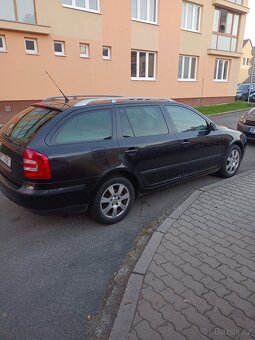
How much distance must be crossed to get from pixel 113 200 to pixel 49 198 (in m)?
0.89

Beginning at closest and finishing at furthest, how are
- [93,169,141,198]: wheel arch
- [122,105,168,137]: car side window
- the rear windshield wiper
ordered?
the rear windshield wiper, [93,169,141,198]: wheel arch, [122,105,168,137]: car side window

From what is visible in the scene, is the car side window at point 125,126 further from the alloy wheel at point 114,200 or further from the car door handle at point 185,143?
the car door handle at point 185,143

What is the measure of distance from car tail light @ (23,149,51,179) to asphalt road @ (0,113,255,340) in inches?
33.2

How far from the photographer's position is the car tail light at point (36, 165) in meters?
2.93

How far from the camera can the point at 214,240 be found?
125 inches

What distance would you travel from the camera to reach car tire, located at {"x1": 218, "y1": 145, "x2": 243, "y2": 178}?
5.21 m

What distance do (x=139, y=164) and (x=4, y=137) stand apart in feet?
6.13

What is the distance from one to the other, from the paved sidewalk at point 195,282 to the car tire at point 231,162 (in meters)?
1.48

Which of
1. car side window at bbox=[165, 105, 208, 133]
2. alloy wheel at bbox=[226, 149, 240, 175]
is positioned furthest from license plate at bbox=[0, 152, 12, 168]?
alloy wheel at bbox=[226, 149, 240, 175]

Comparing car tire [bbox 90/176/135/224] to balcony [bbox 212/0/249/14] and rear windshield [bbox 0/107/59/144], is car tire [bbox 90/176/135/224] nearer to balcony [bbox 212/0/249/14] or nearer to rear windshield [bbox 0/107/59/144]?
Result: rear windshield [bbox 0/107/59/144]

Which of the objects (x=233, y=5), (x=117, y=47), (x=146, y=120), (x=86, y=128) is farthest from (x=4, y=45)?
(x=233, y=5)

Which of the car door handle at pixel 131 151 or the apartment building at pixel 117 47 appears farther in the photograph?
the apartment building at pixel 117 47

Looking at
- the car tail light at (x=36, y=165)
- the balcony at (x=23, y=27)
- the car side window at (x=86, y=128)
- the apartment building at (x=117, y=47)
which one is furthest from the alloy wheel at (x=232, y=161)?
the balcony at (x=23, y=27)

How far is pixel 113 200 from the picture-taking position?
3.59m
